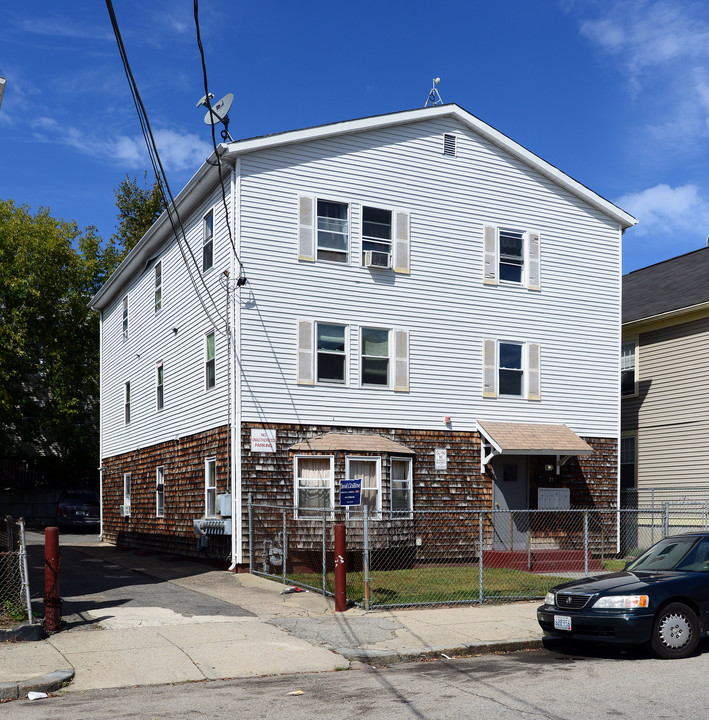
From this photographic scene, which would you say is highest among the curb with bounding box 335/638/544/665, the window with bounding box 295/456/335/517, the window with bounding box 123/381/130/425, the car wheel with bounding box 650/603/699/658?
the window with bounding box 123/381/130/425

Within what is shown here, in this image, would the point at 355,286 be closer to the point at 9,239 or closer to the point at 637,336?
the point at 637,336

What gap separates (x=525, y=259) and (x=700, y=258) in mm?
9227

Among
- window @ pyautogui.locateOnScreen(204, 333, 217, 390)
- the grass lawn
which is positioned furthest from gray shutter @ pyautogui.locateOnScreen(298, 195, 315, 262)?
the grass lawn

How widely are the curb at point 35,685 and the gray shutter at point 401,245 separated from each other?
45.8ft

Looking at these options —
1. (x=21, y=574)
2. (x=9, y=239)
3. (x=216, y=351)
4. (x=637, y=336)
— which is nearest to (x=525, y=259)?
(x=637, y=336)

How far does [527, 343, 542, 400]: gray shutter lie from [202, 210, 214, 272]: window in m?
8.40

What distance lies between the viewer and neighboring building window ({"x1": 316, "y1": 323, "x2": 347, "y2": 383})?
813 inches

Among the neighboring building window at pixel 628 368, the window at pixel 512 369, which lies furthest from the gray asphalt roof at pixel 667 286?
the window at pixel 512 369

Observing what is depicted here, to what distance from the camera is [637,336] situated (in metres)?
27.9

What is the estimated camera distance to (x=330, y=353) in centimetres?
2075

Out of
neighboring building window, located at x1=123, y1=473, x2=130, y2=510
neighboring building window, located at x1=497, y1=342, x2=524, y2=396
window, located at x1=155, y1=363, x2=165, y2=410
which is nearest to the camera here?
neighboring building window, located at x1=497, y1=342, x2=524, y2=396

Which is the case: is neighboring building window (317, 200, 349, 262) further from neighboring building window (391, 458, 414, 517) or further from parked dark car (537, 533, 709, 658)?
parked dark car (537, 533, 709, 658)

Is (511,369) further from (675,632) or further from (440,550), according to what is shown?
(675,632)

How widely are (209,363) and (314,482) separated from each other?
392cm
